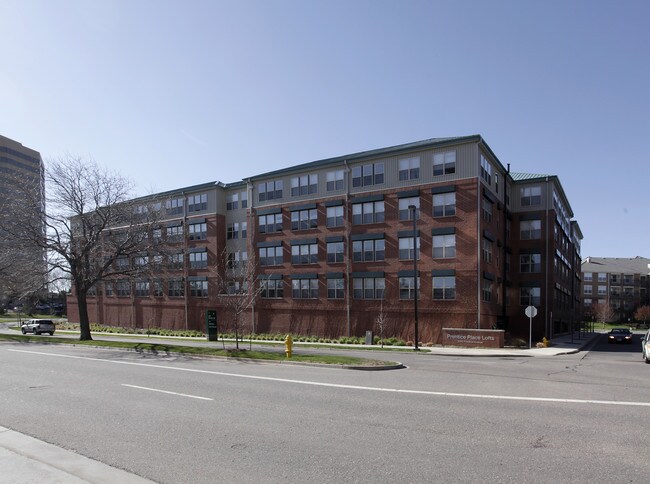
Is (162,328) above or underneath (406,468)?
underneath

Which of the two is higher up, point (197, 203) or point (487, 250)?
point (197, 203)

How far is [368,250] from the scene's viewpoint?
39312mm

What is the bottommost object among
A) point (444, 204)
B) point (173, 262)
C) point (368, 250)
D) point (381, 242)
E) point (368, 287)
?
point (368, 287)

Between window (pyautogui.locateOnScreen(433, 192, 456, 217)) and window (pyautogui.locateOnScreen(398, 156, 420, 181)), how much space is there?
2.43 m

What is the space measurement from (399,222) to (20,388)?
29.6 meters

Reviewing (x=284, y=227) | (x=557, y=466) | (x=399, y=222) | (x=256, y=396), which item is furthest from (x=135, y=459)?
(x=284, y=227)

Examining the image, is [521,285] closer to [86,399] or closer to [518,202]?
[518,202]

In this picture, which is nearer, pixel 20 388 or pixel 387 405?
pixel 387 405

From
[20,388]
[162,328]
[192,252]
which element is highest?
[192,252]

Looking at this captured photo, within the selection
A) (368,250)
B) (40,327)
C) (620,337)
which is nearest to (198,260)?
(40,327)

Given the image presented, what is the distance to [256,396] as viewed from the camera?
1120 centimetres

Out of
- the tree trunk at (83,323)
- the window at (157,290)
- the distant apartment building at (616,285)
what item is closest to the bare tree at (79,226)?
the tree trunk at (83,323)

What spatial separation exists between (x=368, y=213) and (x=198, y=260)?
70.3 feet

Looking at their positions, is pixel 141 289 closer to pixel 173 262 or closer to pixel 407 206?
pixel 173 262
